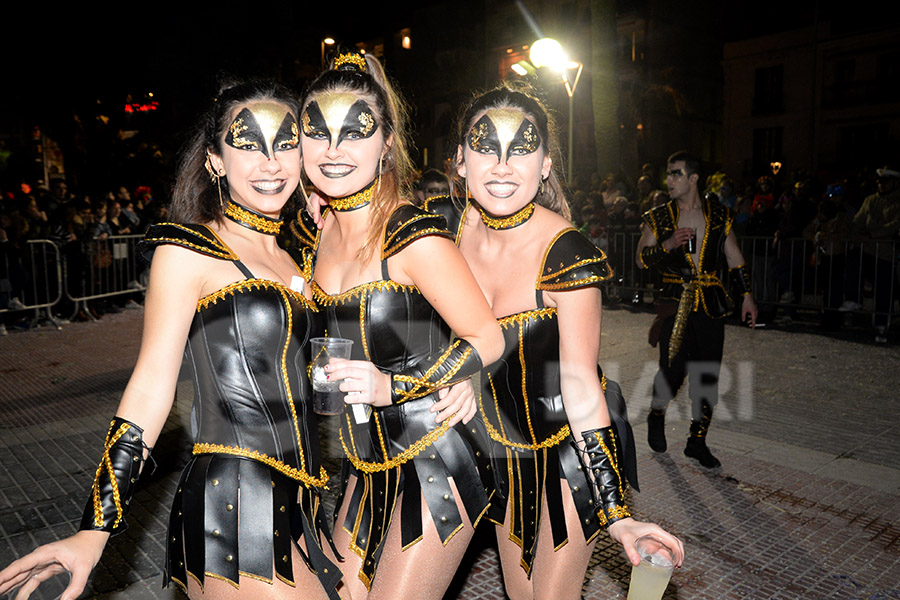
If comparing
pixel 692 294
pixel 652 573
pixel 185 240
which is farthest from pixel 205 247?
pixel 692 294

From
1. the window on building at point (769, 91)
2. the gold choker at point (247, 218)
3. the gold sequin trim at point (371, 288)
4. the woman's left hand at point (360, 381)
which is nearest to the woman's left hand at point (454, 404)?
the woman's left hand at point (360, 381)

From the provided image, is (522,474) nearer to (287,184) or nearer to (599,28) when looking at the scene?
(287,184)

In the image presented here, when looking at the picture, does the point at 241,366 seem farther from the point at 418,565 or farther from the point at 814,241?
the point at 814,241

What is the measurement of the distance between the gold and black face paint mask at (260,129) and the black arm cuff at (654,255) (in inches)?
162

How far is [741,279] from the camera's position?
5.89m

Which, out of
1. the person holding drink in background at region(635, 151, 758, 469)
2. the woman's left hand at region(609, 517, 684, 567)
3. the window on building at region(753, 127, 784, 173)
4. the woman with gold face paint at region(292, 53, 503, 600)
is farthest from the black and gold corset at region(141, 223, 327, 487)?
the window on building at region(753, 127, 784, 173)

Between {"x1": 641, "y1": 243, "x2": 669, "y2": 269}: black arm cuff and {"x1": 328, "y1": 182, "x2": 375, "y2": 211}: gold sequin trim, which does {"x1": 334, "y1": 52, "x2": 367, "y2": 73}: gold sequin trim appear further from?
{"x1": 641, "y1": 243, "x2": 669, "y2": 269}: black arm cuff

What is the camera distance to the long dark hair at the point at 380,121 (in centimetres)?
251

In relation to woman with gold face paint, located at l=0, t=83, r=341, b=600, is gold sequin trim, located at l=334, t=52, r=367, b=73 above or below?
above

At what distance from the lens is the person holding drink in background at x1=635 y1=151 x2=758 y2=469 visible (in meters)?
5.66

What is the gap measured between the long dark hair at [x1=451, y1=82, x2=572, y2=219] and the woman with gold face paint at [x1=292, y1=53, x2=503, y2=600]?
13.1 inches

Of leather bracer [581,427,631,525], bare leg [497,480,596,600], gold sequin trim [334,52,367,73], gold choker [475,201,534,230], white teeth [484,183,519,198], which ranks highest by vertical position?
gold sequin trim [334,52,367,73]

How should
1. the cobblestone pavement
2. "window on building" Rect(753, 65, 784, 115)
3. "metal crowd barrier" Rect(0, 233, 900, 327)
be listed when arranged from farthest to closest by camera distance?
"window on building" Rect(753, 65, 784, 115) < "metal crowd barrier" Rect(0, 233, 900, 327) < the cobblestone pavement

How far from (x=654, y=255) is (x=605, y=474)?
3961 millimetres
